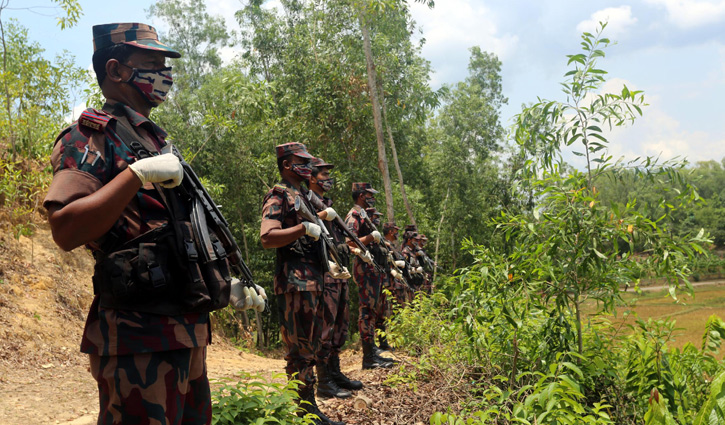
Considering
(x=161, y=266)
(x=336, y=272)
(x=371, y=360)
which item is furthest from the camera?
(x=371, y=360)

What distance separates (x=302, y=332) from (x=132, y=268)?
8.08 feet

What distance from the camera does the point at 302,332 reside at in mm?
4184

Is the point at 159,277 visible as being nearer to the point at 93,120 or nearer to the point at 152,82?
the point at 93,120

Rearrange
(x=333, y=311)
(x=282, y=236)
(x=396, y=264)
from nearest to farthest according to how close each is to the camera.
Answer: (x=282, y=236), (x=333, y=311), (x=396, y=264)

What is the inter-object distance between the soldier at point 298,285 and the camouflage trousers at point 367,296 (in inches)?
120

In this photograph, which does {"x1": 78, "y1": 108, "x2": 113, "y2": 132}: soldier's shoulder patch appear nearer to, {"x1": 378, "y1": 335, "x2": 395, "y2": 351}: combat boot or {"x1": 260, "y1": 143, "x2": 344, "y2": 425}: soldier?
{"x1": 260, "y1": 143, "x2": 344, "y2": 425}: soldier

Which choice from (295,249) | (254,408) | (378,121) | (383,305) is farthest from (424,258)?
(254,408)

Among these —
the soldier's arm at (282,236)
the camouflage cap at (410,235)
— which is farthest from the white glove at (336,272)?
the camouflage cap at (410,235)

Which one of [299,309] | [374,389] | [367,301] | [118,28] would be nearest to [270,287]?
[367,301]

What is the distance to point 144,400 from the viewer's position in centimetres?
188

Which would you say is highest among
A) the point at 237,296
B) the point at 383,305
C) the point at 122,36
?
the point at 122,36

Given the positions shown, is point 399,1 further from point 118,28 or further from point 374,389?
point 118,28

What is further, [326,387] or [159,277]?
[326,387]

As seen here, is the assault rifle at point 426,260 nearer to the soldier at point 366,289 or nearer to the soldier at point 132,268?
the soldier at point 366,289
